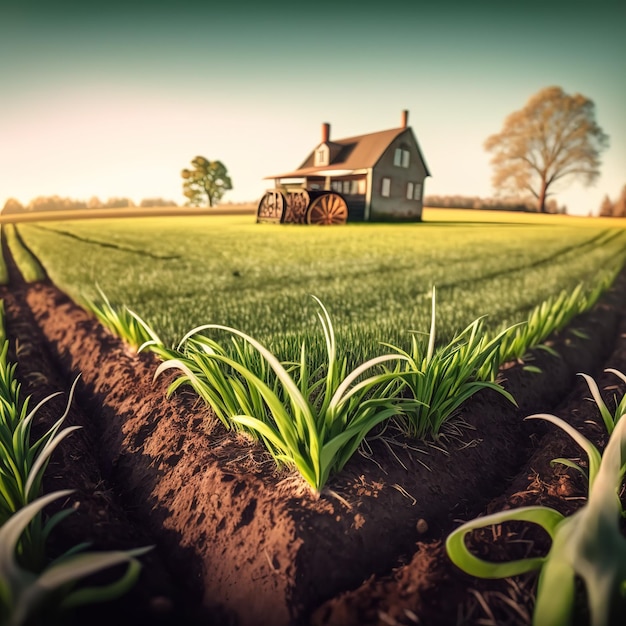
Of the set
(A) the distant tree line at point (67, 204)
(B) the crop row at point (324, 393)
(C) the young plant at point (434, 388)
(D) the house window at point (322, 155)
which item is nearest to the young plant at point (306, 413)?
(B) the crop row at point (324, 393)

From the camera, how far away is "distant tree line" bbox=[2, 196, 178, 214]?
2977mm

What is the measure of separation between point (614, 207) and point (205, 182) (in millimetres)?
4898

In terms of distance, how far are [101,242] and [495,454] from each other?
17.1 feet

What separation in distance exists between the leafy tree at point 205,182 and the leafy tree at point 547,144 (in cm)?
249

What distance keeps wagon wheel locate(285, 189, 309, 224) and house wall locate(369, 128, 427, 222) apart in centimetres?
130

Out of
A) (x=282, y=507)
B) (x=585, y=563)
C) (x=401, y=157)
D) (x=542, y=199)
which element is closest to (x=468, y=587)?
(x=585, y=563)

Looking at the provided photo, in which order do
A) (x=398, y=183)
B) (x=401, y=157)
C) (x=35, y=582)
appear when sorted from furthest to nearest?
(x=398, y=183), (x=401, y=157), (x=35, y=582)

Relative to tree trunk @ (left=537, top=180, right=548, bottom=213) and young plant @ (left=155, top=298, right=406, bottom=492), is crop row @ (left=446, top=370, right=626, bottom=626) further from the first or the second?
tree trunk @ (left=537, top=180, right=548, bottom=213)

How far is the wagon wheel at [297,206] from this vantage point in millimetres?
7285

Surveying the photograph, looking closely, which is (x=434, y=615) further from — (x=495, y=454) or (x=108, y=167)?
(x=108, y=167)

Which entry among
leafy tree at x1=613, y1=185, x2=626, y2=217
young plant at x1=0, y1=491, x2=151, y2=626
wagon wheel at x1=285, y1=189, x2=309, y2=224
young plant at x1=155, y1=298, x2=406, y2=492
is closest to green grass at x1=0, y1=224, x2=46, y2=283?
young plant at x1=155, y1=298, x2=406, y2=492

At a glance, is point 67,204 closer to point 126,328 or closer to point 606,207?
point 126,328

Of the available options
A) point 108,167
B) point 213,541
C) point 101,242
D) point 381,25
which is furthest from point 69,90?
point 213,541

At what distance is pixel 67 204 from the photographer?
3145mm
